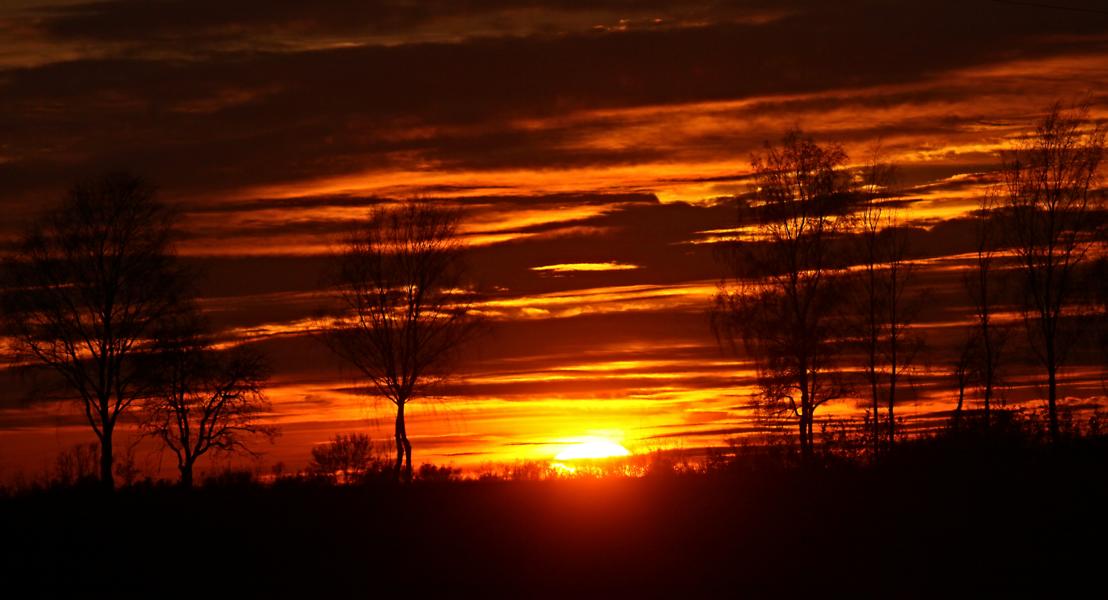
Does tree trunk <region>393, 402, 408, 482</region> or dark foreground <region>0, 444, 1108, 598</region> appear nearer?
dark foreground <region>0, 444, 1108, 598</region>

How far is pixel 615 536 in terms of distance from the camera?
2805cm

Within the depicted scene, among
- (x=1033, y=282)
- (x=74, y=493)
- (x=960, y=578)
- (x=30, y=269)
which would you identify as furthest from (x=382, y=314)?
(x=960, y=578)

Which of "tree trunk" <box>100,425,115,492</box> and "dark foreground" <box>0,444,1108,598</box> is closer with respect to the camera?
"dark foreground" <box>0,444,1108,598</box>

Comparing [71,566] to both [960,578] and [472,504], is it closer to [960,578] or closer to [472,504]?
[472,504]

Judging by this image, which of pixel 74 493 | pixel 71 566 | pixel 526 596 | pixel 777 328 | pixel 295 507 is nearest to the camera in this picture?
pixel 526 596

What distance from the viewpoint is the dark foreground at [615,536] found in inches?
993

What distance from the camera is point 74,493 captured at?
3384 centimetres

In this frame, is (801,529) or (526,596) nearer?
(526,596)

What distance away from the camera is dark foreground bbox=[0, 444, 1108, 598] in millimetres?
25219

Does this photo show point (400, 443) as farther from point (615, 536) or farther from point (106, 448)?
point (615, 536)

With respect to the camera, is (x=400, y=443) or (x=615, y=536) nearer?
(x=615, y=536)

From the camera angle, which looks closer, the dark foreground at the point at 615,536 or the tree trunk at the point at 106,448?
the dark foreground at the point at 615,536

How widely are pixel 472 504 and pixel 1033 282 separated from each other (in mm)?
33795

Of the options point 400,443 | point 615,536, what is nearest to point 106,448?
point 400,443
